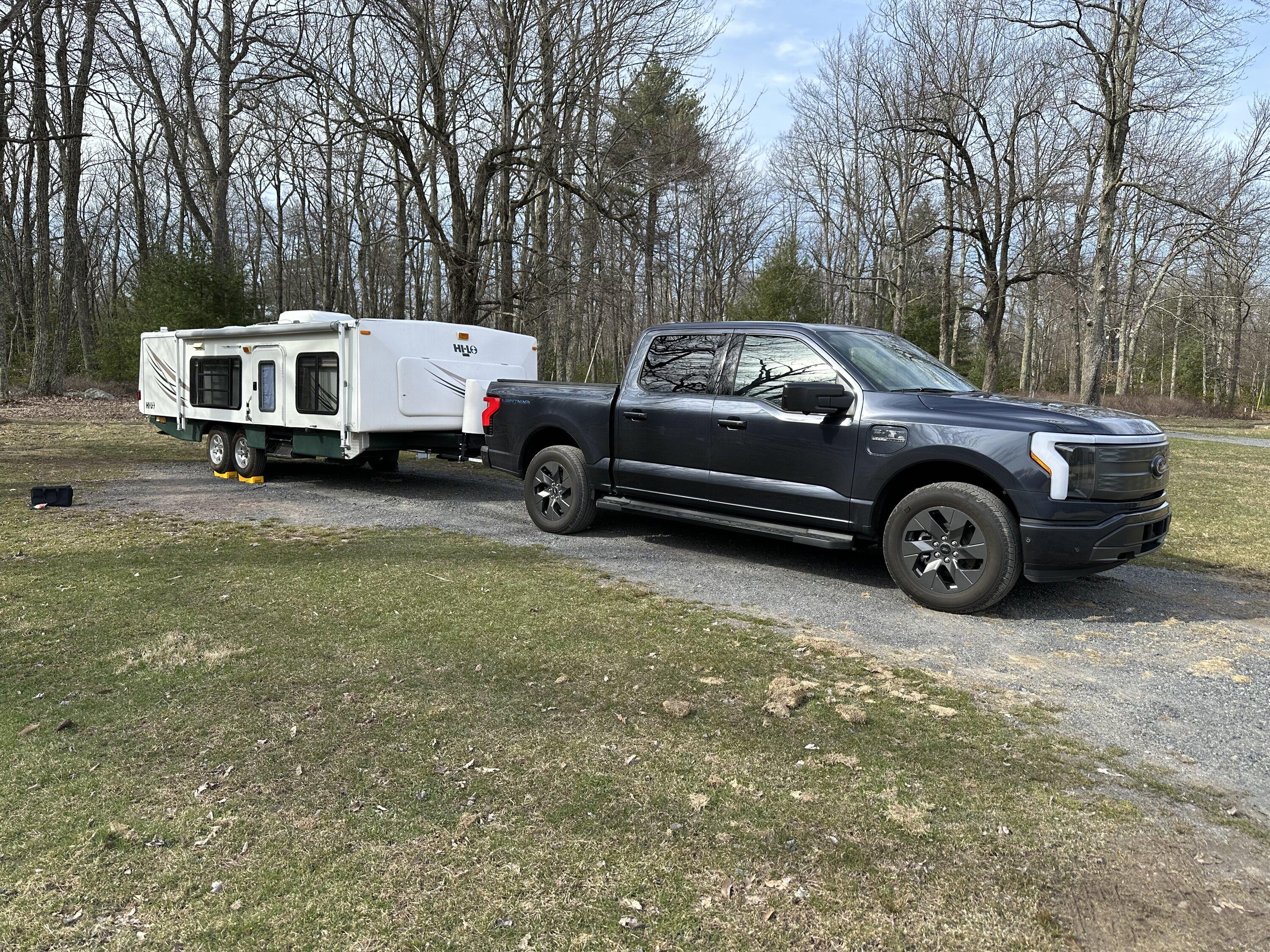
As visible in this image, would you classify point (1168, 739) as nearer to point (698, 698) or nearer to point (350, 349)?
point (698, 698)

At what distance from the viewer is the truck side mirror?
593 cm

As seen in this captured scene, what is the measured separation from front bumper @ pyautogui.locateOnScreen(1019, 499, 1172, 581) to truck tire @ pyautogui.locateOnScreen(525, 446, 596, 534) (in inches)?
153

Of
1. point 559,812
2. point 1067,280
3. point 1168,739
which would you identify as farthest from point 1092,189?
point 559,812

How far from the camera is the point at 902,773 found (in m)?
3.25

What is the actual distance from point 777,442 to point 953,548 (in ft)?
5.01

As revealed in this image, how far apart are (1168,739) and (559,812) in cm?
276

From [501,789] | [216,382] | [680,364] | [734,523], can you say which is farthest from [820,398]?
[216,382]

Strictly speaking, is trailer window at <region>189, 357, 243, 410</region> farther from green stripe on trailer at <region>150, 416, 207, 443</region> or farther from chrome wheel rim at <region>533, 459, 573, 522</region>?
chrome wheel rim at <region>533, 459, 573, 522</region>

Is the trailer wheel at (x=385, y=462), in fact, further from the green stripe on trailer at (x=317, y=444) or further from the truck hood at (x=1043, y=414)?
the truck hood at (x=1043, y=414)

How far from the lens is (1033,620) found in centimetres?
546

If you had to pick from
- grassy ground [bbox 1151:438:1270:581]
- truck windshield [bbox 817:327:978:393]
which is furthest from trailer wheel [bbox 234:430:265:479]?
grassy ground [bbox 1151:438:1270:581]

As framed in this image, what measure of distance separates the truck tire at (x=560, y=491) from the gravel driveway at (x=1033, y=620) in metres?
0.22

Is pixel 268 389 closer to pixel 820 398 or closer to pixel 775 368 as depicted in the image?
pixel 775 368

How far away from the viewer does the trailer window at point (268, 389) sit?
11.0 meters
